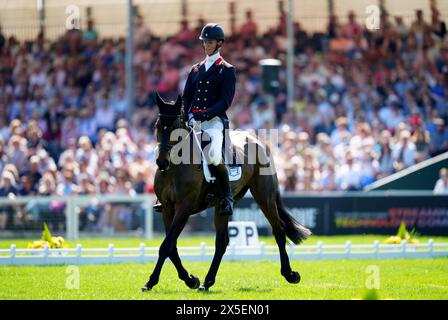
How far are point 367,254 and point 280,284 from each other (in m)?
3.82

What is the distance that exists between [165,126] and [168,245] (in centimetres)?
143

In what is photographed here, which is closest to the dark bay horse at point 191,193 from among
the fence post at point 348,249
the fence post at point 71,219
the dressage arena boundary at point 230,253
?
the dressage arena boundary at point 230,253

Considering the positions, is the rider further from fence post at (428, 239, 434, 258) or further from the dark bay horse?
fence post at (428, 239, 434, 258)

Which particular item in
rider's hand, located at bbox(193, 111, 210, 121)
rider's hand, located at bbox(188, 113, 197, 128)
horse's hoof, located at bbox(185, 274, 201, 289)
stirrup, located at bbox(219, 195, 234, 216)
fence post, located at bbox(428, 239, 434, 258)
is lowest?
fence post, located at bbox(428, 239, 434, 258)

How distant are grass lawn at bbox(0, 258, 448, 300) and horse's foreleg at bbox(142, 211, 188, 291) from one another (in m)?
0.14

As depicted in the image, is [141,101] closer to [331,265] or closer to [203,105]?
[331,265]

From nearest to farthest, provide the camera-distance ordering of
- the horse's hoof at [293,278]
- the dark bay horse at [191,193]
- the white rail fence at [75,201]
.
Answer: the dark bay horse at [191,193]
the horse's hoof at [293,278]
the white rail fence at [75,201]

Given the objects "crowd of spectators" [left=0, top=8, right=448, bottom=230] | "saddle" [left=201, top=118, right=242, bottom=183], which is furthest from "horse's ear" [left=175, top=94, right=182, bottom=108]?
"crowd of spectators" [left=0, top=8, right=448, bottom=230]

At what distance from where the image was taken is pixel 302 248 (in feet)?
51.6

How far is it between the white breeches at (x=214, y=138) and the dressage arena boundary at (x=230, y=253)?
3557 mm

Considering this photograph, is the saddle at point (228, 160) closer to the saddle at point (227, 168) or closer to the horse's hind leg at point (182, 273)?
the saddle at point (227, 168)

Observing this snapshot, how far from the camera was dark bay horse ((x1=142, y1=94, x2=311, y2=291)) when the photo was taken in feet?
35.7

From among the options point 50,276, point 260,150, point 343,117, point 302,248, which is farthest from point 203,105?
point 343,117

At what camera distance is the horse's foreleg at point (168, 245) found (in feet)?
35.6
